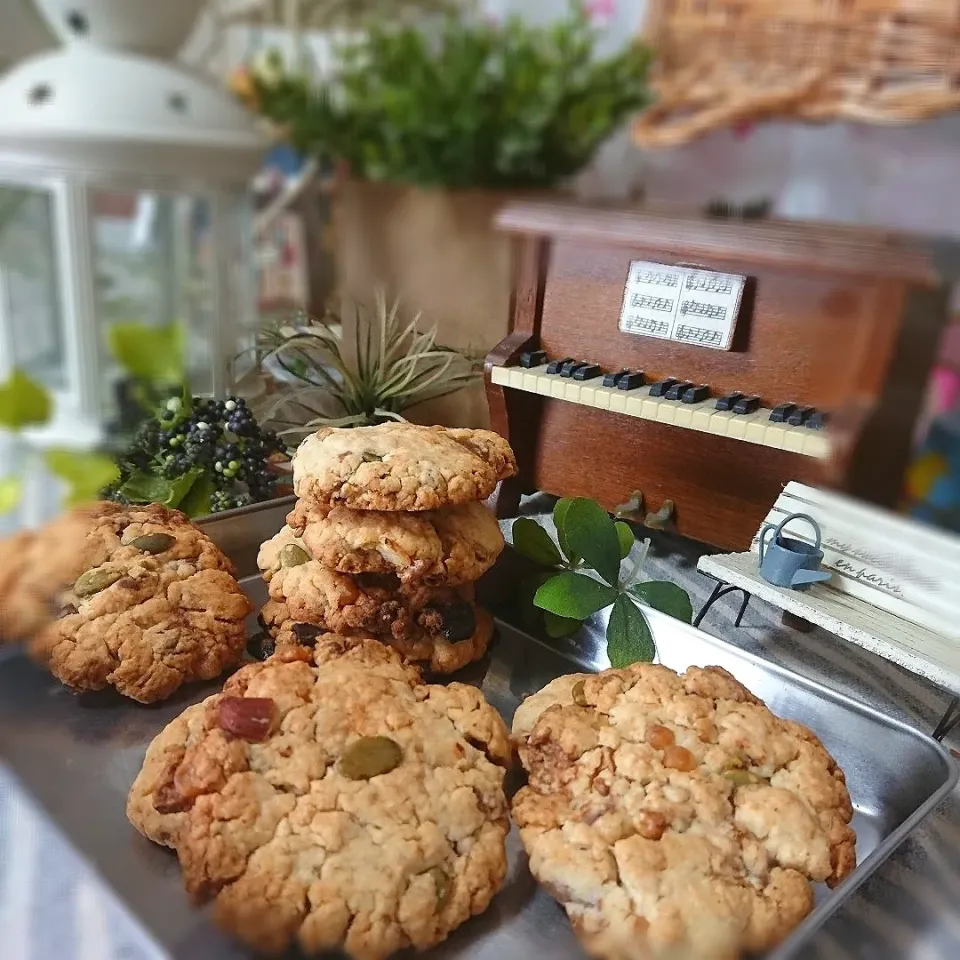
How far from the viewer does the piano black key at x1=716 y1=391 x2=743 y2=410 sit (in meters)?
0.62

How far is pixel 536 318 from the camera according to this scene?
0.63 meters

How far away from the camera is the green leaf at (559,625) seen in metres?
0.87

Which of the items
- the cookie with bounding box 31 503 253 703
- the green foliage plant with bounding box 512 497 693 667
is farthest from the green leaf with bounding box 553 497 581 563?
the cookie with bounding box 31 503 253 703

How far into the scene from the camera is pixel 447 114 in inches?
18.9

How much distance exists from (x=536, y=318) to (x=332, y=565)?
28 cm

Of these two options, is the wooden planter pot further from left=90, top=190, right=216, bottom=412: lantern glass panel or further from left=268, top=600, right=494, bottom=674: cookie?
left=268, top=600, right=494, bottom=674: cookie

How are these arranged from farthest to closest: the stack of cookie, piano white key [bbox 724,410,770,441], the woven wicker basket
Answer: the stack of cookie < piano white key [bbox 724,410,770,441] < the woven wicker basket

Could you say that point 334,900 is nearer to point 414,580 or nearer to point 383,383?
point 414,580

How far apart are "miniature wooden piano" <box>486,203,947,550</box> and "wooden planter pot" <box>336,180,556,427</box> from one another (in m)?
0.02

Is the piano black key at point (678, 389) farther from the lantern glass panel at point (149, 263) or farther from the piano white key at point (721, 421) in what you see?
the lantern glass panel at point (149, 263)

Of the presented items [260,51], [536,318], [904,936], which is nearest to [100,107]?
[260,51]

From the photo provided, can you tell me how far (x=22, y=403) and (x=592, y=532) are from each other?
19.3 inches

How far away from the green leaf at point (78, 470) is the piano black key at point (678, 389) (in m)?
0.40

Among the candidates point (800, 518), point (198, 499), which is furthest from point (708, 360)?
point (198, 499)
